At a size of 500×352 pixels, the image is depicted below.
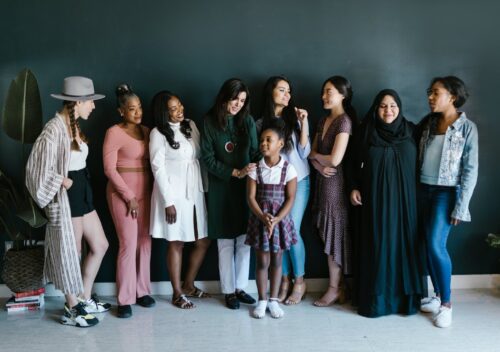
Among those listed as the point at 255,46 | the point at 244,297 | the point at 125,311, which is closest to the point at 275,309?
the point at 244,297

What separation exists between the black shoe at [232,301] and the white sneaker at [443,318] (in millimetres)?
1383

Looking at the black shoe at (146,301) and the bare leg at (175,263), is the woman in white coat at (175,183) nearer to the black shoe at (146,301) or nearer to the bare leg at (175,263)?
the bare leg at (175,263)

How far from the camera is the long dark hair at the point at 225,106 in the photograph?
3.41 meters

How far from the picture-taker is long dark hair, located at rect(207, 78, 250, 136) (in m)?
3.41

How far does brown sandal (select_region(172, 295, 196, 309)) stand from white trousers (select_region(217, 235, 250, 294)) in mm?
264

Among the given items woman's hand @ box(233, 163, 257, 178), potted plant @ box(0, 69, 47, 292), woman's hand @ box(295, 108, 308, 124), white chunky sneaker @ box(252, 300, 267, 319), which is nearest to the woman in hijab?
woman's hand @ box(295, 108, 308, 124)

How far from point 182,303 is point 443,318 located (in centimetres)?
184

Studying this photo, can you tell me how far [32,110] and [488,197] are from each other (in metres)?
3.57

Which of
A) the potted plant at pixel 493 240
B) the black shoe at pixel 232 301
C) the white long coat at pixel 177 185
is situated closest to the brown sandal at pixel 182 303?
the black shoe at pixel 232 301

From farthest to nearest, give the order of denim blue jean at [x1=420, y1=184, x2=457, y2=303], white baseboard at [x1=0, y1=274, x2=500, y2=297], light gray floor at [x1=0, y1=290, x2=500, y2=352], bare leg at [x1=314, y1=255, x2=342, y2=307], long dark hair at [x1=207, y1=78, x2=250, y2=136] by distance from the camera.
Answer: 1. white baseboard at [x1=0, y1=274, x2=500, y2=297]
2. bare leg at [x1=314, y1=255, x2=342, y2=307]
3. long dark hair at [x1=207, y1=78, x2=250, y2=136]
4. denim blue jean at [x1=420, y1=184, x2=457, y2=303]
5. light gray floor at [x1=0, y1=290, x2=500, y2=352]

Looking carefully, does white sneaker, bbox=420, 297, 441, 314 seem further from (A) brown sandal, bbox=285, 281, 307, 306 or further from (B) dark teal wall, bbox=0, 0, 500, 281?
(B) dark teal wall, bbox=0, 0, 500, 281

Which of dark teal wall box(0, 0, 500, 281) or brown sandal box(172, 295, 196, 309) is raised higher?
dark teal wall box(0, 0, 500, 281)

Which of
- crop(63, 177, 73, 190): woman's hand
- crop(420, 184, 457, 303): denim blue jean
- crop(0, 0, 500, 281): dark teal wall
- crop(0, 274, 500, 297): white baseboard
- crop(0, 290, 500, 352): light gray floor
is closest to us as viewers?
crop(0, 290, 500, 352): light gray floor

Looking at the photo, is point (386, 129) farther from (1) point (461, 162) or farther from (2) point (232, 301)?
(2) point (232, 301)
